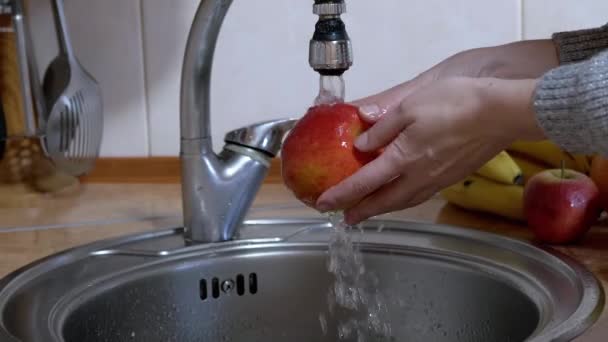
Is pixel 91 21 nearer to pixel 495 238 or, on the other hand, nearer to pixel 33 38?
pixel 33 38

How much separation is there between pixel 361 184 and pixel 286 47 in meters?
0.53

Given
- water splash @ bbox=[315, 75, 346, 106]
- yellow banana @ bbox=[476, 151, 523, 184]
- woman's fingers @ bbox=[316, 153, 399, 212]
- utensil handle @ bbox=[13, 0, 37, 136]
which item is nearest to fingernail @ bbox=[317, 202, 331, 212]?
woman's fingers @ bbox=[316, 153, 399, 212]

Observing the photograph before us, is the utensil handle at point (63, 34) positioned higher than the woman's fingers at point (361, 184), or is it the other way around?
the utensil handle at point (63, 34)

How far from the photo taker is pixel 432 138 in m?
0.71

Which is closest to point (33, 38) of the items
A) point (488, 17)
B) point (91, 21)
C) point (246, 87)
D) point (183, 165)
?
point (91, 21)

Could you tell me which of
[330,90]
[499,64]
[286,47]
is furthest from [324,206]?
[286,47]

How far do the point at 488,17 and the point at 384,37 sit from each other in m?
A: 0.14

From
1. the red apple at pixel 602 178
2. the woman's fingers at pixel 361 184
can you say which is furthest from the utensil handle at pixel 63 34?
the red apple at pixel 602 178

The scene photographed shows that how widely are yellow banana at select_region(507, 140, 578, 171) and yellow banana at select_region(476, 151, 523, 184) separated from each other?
2cm

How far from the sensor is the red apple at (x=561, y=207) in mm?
902

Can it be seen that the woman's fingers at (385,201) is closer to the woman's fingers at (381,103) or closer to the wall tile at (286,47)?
the woman's fingers at (381,103)

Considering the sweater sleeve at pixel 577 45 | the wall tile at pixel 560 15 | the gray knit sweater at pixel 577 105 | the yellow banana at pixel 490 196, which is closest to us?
the gray knit sweater at pixel 577 105

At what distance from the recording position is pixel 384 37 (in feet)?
3.94

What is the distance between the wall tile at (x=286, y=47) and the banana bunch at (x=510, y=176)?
0.20 metres
